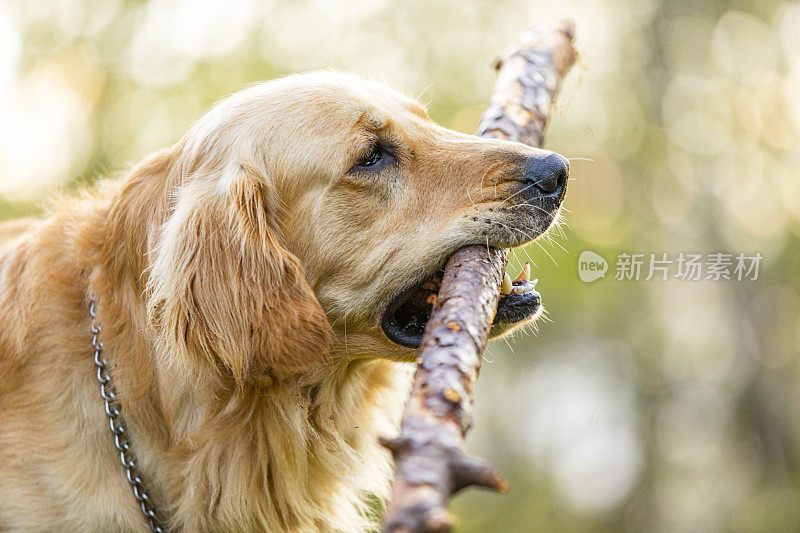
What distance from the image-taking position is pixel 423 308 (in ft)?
11.4

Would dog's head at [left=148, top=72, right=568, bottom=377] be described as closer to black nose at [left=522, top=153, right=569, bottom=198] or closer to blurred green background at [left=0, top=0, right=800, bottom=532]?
black nose at [left=522, top=153, right=569, bottom=198]

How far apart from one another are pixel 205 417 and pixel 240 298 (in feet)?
1.93

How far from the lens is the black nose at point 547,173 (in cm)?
332

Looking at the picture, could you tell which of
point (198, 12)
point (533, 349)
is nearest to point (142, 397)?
point (198, 12)

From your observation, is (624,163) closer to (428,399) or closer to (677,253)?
(677,253)

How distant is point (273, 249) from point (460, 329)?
1072 millimetres

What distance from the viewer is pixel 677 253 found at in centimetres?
1445

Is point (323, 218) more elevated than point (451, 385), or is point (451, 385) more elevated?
point (323, 218)

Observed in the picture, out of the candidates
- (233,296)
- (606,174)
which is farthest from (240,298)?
(606,174)

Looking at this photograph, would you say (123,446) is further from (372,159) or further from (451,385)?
(451,385)

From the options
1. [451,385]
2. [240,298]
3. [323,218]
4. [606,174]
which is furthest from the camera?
[606,174]

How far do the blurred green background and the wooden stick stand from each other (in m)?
8.83

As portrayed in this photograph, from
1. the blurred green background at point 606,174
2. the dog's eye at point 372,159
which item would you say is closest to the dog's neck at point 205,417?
the dog's eye at point 372,159

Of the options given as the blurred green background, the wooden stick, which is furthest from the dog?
the blurred green background
